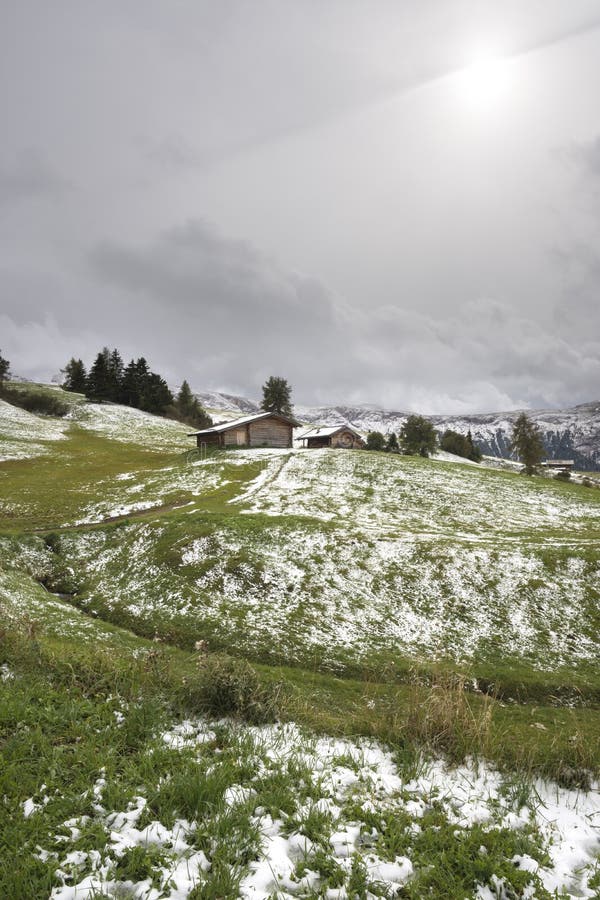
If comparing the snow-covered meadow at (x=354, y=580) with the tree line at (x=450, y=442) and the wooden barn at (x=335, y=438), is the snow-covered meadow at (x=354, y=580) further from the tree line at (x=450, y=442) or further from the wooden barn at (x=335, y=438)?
the wooden barn at (x=335, y=438)

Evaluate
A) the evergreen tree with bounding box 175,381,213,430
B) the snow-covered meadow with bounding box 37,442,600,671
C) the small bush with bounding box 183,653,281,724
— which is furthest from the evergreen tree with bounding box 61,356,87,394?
the small bush with bounding box 183,653,281,724

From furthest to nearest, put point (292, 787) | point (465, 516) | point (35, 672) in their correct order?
1. point (465, 516)
2. point (35, 672)
3. point (292, 787)

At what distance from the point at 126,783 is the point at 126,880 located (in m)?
1.38

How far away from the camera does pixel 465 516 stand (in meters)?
38.1

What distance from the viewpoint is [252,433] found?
74.9 meters

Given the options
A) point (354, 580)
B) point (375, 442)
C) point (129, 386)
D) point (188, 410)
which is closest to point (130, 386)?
point (129, 386)

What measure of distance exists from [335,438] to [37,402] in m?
79.0

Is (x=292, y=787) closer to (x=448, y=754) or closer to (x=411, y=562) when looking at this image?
(x=448, y=754)

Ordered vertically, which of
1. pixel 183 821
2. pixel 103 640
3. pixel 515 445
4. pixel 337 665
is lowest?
pixel 337 665

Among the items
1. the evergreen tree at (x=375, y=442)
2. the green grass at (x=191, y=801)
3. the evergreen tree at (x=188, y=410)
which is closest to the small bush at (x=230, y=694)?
the green grass at (x=191, y=801)

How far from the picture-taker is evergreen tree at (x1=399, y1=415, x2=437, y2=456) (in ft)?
320

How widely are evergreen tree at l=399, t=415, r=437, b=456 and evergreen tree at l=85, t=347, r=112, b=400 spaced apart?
278 ft

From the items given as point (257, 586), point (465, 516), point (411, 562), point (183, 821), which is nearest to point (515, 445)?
point (465, 516)

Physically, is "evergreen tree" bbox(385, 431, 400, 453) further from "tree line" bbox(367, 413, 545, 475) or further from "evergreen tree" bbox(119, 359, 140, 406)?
"evergreen tree" bbox(119, 359, 140, 406)
